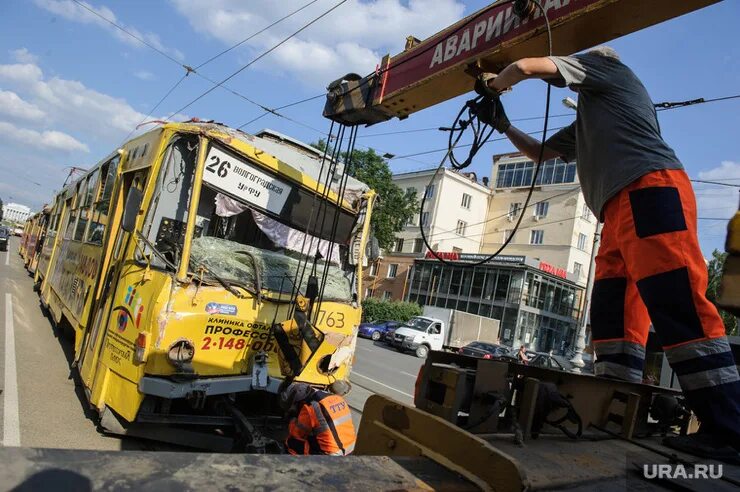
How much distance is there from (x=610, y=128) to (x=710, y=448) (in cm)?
136

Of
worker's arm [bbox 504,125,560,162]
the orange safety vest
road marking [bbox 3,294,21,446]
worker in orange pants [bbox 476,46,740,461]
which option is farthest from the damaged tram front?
worker in orange pants [bbox 476,46,740,461]

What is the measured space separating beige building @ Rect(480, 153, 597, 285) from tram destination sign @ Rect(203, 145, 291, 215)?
115 feet

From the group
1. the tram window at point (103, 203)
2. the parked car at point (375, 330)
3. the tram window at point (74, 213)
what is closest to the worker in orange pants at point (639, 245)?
the tram window at point (103, 203)

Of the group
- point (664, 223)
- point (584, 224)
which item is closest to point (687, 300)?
point (664, 223)

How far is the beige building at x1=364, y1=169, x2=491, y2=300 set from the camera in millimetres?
46844

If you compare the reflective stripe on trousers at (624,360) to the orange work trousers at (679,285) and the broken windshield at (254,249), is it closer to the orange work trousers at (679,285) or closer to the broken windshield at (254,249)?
the orange work trousers at (679,285)

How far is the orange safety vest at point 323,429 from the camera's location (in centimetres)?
403

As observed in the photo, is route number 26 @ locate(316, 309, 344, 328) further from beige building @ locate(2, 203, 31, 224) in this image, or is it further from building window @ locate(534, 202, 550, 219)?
beige building @ locate(2, 203, 31, 224)

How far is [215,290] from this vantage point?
4707 millimetres

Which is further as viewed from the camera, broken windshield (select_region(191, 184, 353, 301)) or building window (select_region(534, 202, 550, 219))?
building window (select_region(534, 202, 550, 219))

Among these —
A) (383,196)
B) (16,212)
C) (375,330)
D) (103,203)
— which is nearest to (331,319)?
(103,203)

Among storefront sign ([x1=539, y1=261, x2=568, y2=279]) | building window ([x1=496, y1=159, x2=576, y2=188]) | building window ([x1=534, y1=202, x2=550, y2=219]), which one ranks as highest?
building window ([x1=496, y1=159, x2=576, y2=188])

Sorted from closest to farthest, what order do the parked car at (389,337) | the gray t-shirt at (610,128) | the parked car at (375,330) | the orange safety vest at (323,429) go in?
the gray t-shirt at (610,128) → the orange safety vest at (323,429) → the parked car at (389,337) → the parked car at (375,330)

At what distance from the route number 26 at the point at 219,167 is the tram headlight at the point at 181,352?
1.70 m
